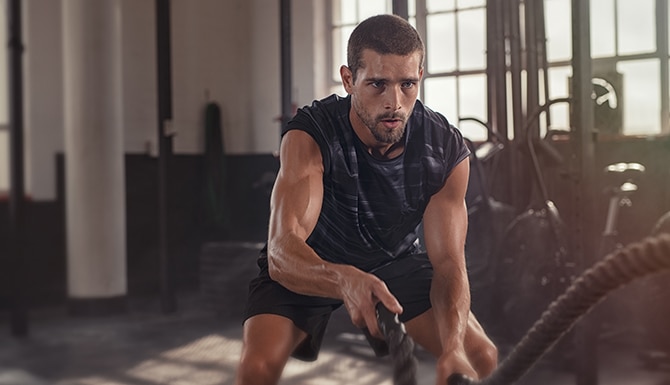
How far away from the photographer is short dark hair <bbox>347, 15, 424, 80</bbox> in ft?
5.30

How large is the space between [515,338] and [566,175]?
1.08m

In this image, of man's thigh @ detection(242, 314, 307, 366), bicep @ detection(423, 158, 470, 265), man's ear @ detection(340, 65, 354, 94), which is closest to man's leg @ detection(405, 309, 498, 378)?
bicep @ detection(423, 158, 470, 265)

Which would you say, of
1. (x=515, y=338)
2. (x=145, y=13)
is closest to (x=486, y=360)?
(x=515, y=338)

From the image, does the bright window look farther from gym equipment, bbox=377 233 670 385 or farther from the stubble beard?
gym equipment, bbox=377 233 670 385

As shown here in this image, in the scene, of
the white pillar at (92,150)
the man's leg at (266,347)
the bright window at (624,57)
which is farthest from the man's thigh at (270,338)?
the white pillar at (92,150)

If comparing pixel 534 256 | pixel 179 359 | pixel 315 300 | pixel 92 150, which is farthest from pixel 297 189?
pixel 92 150

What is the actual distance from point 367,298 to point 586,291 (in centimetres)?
47

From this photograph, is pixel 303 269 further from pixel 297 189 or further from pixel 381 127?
pixel 381 127

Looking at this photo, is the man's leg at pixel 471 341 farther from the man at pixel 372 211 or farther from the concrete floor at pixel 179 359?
A: the concrete floor at pixel 179 359

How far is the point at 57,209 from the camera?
233 inches

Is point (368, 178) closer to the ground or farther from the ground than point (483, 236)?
farther from the ground

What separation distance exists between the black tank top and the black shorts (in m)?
0.08

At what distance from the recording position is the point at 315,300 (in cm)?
191

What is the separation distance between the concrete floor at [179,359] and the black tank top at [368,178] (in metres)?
1.68
